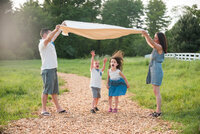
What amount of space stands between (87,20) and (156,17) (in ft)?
57.4

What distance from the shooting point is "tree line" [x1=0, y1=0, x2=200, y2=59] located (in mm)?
32656

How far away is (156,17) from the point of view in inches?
2028

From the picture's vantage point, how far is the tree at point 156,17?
51594 mm

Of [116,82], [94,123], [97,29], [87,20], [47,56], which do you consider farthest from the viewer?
[87,20]

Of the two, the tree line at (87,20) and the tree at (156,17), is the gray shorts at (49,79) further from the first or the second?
the tree at (156,17)

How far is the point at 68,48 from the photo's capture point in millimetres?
43344

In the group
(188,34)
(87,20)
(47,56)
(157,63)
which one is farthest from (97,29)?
(87,20)

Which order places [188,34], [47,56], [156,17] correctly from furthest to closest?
[156,17] < [188,34] < [47,56]

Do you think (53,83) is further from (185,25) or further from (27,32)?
(27,32)

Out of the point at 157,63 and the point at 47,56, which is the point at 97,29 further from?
the point at 157,63

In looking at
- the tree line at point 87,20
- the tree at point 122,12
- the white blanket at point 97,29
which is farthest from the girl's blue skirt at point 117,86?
the tree at point 122,12

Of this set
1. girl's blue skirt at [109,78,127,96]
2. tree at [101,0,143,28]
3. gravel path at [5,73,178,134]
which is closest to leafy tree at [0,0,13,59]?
tree at [101,0,143,28]

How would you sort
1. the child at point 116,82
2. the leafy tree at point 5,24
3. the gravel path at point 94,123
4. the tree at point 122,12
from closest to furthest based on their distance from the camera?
1. the gravel path at point 94,123
2. the child at point 116,82
3. the leafy tree at point 5,24
4. the tree at point 122,12

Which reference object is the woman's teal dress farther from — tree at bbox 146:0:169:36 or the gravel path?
tree at bbox 146:0:169:36
